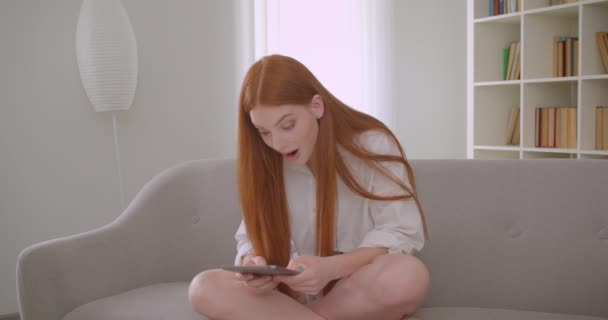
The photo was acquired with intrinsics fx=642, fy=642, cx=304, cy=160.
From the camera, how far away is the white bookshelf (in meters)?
3.30

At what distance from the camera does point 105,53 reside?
3.00 metres

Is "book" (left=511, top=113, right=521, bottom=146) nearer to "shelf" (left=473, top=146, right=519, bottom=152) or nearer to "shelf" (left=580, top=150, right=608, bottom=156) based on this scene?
"shelf" (left=473, top=146, right=519, bottom=152)

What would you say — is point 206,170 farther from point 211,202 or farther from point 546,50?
point 546,50

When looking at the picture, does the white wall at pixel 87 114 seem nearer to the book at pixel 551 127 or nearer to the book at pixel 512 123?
the book at pixel 512 123

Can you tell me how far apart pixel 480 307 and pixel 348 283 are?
1.67 feet

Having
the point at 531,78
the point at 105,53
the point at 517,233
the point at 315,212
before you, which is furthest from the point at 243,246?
the point at 531,78

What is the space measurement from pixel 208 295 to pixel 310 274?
0.26 m

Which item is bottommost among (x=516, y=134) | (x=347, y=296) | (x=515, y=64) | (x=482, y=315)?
(x=482, y=315)

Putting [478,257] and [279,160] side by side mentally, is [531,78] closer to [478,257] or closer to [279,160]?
[478,257]

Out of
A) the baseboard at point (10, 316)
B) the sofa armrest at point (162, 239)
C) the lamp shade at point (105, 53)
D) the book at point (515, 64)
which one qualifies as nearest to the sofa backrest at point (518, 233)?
the sofa armrest at point (162, 239)

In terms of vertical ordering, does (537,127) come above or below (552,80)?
below

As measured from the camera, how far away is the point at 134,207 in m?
2.17

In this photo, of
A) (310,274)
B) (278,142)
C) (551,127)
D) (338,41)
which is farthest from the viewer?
(338,41)


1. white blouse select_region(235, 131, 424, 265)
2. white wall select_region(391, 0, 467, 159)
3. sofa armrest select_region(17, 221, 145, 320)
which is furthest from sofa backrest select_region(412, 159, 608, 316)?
white wall select_region(391, 0, 467, 159)
